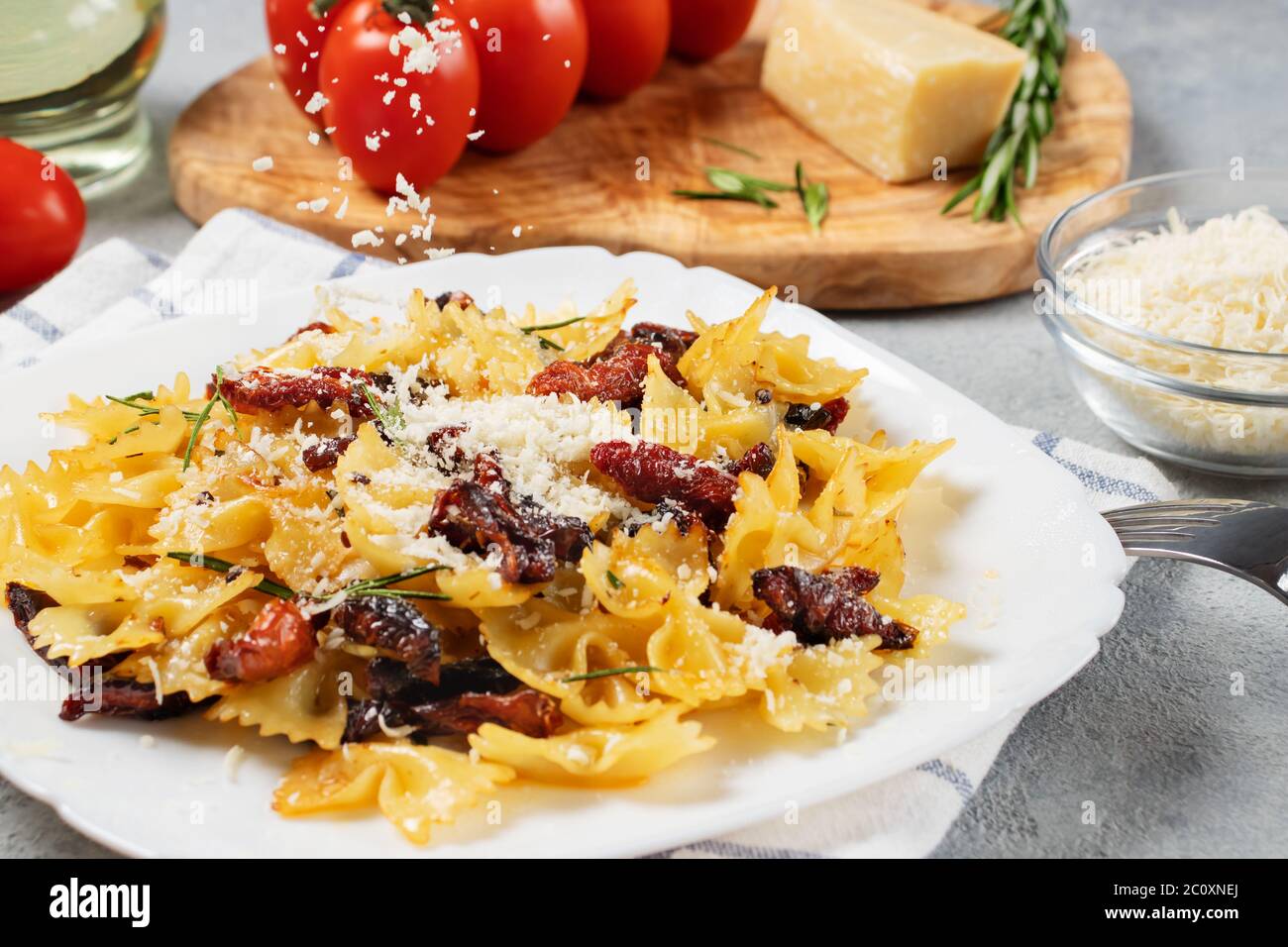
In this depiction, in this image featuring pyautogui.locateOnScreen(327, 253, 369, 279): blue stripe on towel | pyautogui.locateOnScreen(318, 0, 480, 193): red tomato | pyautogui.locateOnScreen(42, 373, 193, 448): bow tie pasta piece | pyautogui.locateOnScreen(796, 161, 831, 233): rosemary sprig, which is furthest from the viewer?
pyautogui.locateOnScreen(796, 161, 831, 233): rosemary sprig

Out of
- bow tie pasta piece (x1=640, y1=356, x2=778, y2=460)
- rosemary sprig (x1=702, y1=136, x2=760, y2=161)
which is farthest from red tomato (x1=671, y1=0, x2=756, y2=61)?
bow tie pasta piece (x1=640, y1=356, x2=778, y2=460)

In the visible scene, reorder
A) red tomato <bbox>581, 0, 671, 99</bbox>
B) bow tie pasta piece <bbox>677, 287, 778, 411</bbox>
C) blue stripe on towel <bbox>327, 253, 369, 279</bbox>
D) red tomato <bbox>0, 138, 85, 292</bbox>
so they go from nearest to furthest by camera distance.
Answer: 1. bow tie pasta piece <bbox>677, 287, 778, 411</bbox>
2. blue stripe on towel <bbox>327, 253, 369, 279</bbox>
3. red tomato <bbox>0, 138, 85, 292</bbox>
4. red tomato <bbox>581, 0, 671, 99</bbox>

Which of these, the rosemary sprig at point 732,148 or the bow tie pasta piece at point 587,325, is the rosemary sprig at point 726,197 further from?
the bow tie pasta piece at point 587,325

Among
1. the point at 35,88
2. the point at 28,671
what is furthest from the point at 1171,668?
the point at 35,88

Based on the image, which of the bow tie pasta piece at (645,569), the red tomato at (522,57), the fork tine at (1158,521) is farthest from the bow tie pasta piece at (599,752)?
the red tomato at (522,57)

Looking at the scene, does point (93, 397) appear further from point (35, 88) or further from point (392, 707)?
point (35, 88)

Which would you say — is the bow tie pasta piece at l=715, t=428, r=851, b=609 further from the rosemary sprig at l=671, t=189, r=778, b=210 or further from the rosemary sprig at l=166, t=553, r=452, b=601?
the rosemary sprig at l=671, t=189, r=778, b=210

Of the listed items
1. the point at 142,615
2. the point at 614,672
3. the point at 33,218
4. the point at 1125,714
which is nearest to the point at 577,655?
the point at 614,672
